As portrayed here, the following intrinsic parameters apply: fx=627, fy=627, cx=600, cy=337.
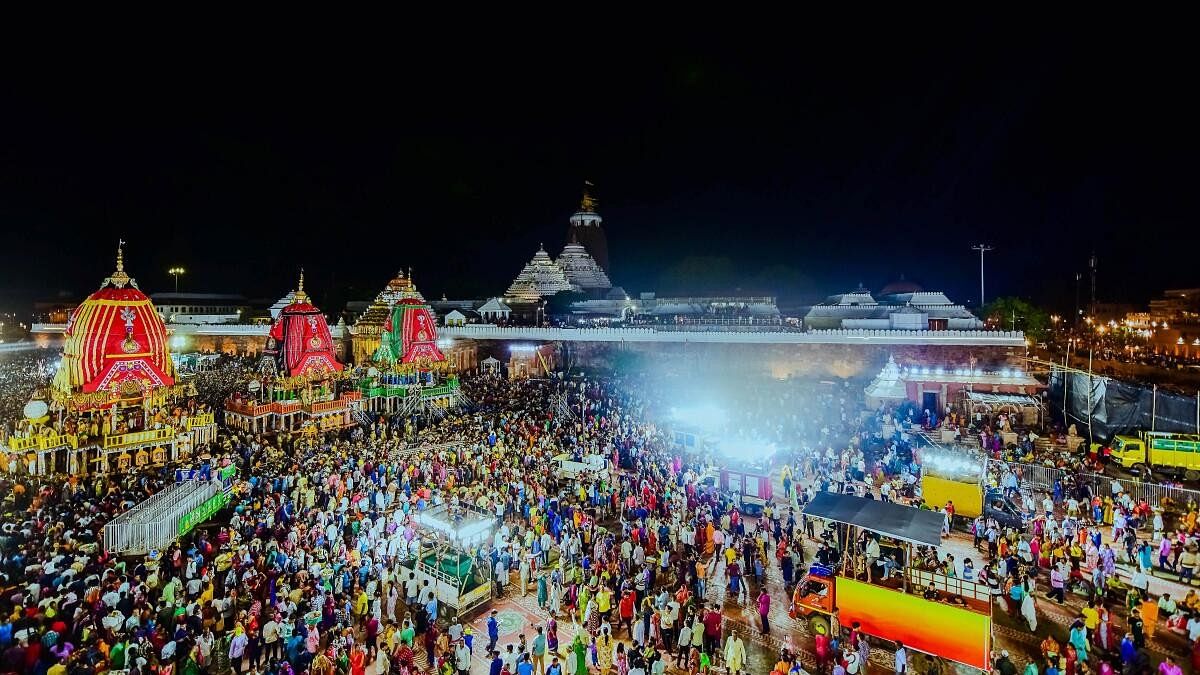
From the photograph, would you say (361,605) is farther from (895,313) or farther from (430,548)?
(895,313)

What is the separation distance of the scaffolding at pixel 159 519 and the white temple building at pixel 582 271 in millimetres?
34107

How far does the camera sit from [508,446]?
50.7ft

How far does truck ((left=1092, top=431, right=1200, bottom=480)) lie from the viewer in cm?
1289

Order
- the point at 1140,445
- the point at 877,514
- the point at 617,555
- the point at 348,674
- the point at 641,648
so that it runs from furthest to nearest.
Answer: the point at 1140,445 < the point at 617,555 < the point at 877,514 < the point at 641,648 < the point at 348,674

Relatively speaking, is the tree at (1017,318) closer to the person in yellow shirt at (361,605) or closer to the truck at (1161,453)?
the truck at (1161,453)

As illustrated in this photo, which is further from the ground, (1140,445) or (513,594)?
(1140,445)

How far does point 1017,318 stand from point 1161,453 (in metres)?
26.1

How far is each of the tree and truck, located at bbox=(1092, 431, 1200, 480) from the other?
78.9 feet

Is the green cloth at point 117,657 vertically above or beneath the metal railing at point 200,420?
beneath

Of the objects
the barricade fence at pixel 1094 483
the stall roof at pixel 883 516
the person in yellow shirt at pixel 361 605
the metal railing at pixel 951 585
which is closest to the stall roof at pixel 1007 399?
the barricade fence at pixel 1094 483

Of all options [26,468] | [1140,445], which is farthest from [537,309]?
[1140,445]

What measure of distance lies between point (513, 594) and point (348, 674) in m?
2.65

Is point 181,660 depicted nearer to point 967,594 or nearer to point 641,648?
point 641,648

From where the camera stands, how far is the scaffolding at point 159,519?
30.5 feet
